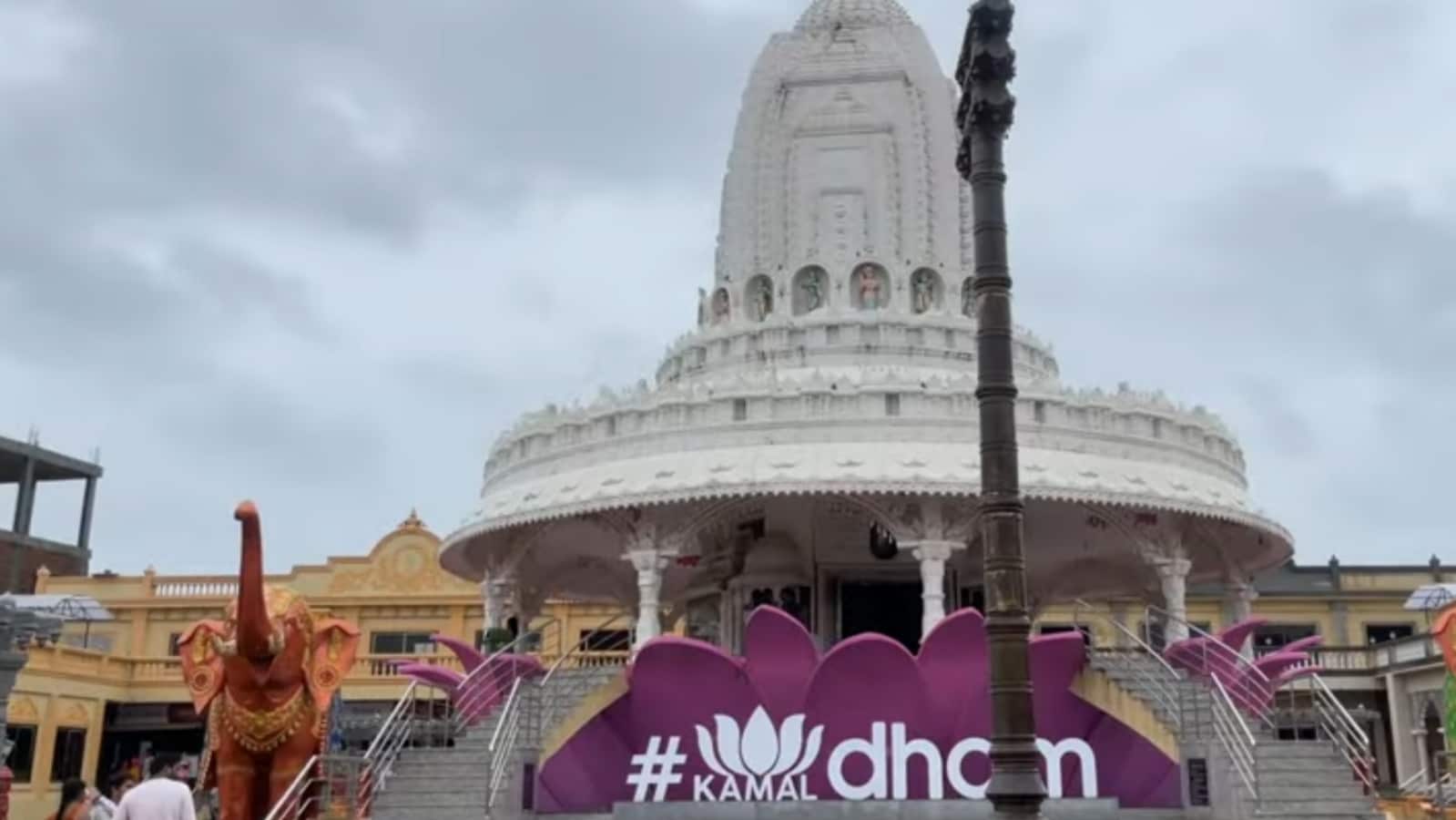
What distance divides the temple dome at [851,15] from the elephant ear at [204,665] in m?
18.8

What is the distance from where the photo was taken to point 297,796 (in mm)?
17531

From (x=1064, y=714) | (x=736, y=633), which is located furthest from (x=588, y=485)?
(x=1064, y=714)

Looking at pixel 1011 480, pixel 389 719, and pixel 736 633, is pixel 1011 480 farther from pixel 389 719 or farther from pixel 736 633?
pixel 736 633

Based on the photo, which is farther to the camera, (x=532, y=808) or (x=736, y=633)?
(x=736, y=633)

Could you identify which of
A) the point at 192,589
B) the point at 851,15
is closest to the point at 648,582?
the point at 851,15

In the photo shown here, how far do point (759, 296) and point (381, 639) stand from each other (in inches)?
923

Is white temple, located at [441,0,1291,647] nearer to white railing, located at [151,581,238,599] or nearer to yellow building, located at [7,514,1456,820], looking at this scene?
yellow building, located at [7,514,1456,820]

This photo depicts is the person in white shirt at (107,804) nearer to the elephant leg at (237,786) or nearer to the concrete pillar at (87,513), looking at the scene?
the elephant leg at (237,786)

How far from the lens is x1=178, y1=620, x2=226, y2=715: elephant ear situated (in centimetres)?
1872

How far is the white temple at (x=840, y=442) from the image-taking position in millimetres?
23078

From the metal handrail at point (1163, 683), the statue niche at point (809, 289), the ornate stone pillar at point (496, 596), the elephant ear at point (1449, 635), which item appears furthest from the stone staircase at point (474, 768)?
the elephant ear at point (1449, 635)

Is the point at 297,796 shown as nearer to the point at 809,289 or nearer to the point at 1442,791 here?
the point at 809,289

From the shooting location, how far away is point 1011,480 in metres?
9.53

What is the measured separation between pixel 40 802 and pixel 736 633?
26562mm
